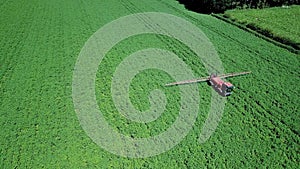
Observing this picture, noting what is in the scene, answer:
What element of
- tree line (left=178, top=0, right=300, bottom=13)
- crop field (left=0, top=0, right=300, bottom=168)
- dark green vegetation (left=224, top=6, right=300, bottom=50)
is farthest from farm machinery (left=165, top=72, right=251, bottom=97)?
tree line (left=178, top=0, right=300, bottom=13)

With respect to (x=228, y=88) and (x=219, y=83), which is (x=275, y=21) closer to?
(x=219, y=83)

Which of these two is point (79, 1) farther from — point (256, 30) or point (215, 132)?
point (215, 132)

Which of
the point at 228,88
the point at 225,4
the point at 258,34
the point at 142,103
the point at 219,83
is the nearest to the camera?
the point at 228,88

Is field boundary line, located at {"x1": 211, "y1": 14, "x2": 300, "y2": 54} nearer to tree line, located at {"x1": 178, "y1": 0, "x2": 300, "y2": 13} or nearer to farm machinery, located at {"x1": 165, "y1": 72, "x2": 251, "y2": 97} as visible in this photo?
tree line, located at {"x1": 178, "y1": 0, "x2": 300, "y2": 13}

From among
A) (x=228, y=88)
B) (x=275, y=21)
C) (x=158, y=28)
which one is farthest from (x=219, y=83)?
(x=275, y=21)

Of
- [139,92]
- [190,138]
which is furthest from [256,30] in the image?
[190,138]

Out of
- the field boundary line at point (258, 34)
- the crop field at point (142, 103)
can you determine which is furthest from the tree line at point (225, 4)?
the crop field at point (142, 103)
